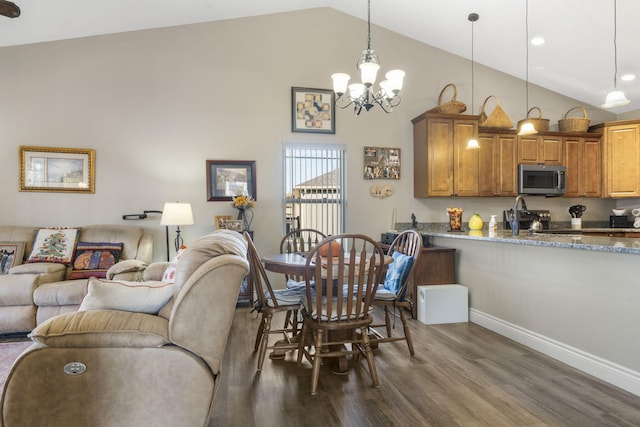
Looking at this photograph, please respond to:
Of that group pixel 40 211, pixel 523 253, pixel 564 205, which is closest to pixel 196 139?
pixel 40 211

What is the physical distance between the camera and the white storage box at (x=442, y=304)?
3568mm

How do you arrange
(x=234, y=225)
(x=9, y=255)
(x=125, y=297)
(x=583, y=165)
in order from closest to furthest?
(x=125, y=297)
(x=9, y=255)
(x=234, y=225)
(x=583, y=165)

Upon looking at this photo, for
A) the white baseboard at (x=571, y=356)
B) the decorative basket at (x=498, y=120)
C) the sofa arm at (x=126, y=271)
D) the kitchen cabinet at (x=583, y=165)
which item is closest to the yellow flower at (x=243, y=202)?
the sofa arm at (x=126, y=271)

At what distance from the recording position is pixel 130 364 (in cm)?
153

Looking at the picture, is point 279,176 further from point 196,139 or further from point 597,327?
point 597,327

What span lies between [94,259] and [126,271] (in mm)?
696

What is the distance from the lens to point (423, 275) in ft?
12.6

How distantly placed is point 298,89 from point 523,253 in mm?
3240

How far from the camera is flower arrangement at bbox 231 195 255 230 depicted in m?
4.24

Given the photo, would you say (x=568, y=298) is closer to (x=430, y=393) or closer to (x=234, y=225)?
(x=430, y=393)

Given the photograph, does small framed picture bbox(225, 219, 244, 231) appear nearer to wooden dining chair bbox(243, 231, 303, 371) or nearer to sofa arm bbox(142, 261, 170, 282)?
sofa arm bbox(142, 261, 170, 282)

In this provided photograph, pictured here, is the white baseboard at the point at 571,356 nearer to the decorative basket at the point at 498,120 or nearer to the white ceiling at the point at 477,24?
the decorative basket at the point at 498,120

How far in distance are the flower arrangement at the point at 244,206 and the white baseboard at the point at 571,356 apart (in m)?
2.86

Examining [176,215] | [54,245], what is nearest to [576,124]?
[176,215]
